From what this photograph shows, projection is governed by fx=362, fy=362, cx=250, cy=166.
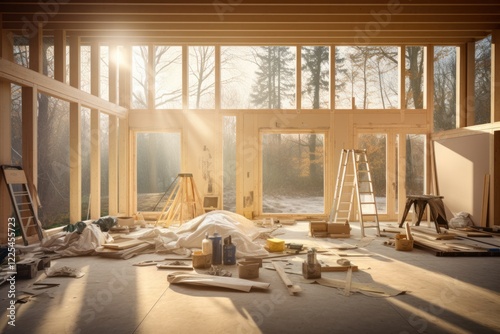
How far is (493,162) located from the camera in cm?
816

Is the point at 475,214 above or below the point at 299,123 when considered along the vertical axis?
below

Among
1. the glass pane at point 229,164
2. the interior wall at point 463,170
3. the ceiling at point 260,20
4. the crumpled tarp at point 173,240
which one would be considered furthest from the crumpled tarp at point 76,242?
the interior wall at point 463,170

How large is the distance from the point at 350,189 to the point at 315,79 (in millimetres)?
3541

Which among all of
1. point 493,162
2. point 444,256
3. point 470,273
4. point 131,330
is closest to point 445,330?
point 470,273

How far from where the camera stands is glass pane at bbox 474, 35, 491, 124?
15.3 metres

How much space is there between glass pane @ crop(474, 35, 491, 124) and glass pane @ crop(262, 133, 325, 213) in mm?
8172

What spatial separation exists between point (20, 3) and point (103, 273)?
19.1ft

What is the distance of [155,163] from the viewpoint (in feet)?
45.6

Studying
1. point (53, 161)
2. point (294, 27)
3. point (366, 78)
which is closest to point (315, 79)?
point (366, 78)

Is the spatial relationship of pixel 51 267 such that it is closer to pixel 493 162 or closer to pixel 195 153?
pixel 195 153

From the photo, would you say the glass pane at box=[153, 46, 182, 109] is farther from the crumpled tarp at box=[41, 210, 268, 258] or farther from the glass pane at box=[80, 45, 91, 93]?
the crumpled tarp at box=[41, 210, 268, 258]

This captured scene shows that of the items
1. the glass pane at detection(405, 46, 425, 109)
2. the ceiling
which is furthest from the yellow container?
the glass pane at detection(405, 46, 425, 109)

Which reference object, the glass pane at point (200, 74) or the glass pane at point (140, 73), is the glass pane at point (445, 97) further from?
the glass pane at point (140, 73)

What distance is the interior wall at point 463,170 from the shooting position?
850 cm
